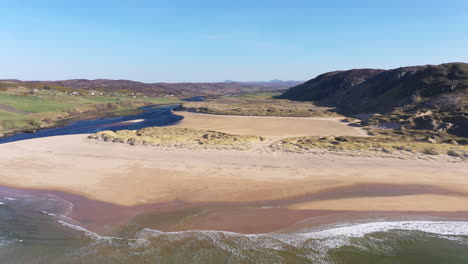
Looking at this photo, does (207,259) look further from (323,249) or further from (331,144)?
(331,144)

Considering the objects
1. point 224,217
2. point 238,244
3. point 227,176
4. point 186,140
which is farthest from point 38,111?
point 238,244

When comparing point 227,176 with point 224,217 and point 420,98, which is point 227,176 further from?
point 420,98

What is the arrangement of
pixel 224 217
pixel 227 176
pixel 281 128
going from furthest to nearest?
pixel 281 128, pixel 227 176, pixel 224 217

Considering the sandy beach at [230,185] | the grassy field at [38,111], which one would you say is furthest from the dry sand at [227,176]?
the grassy field at [38,111]

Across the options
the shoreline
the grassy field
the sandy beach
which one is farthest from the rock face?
the grassy field

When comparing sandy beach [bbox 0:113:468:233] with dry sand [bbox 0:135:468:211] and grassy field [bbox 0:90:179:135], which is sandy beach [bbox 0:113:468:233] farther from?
grassy field [bbox 0:90:179:135]
